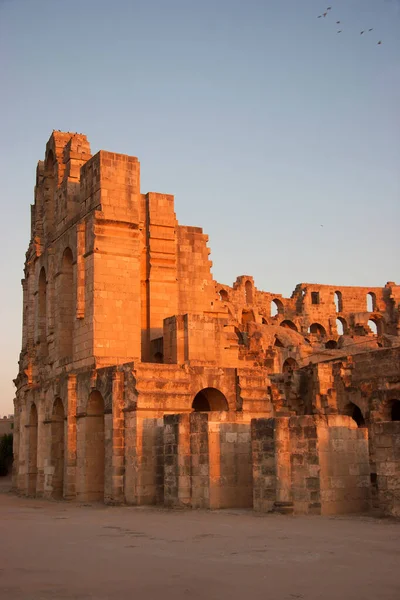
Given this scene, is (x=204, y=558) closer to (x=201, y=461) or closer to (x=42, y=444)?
(x=201, y=461)

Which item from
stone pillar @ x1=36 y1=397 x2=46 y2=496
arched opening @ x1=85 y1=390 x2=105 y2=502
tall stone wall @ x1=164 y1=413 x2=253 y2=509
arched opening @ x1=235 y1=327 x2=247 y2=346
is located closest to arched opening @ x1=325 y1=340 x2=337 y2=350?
arched opening @ x1=235 y1=327 x2=247 y2=346

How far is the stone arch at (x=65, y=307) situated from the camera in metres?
25.1

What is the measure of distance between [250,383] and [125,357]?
148 inches

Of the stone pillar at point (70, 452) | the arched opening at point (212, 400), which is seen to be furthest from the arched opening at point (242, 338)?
the stone pillar at point (70, 452)

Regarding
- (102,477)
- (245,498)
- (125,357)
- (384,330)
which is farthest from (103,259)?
(384,330)

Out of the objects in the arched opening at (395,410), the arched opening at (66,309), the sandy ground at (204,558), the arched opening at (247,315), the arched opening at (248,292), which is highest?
the arched opening at (248,292)

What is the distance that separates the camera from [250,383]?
70.2 ft

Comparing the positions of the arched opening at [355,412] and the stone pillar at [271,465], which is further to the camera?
the arched opening at [355,412]

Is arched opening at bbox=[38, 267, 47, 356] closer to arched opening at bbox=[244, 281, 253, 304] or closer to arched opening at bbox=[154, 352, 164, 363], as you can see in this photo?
arched opening at bbox=[154, 352, 164, 363]

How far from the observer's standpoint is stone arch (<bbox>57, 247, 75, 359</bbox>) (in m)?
25.1

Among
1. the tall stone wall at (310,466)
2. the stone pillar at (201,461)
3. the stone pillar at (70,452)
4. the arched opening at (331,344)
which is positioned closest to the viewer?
the tall stone wall at (310,466)

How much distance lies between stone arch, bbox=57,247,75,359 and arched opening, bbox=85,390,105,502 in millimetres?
3780

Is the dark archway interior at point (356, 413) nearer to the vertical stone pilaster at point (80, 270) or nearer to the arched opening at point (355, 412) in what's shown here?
the arched opening at point (355, 412)

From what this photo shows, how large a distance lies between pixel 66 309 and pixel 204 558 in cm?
1641
